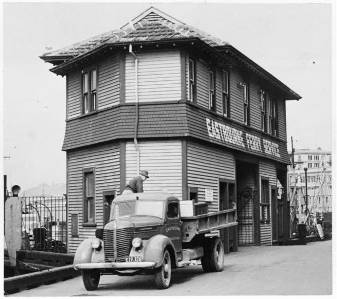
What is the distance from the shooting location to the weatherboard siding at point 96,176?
21.2 m

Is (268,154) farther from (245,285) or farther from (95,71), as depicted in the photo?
(245,285)

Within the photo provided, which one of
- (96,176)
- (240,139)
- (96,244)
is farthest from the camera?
(240,139)

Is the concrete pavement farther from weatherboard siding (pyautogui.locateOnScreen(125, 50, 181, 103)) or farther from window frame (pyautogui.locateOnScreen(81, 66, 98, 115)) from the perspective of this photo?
window frame (pyautogui.locateOnScreen(81, 66, 98, 115))

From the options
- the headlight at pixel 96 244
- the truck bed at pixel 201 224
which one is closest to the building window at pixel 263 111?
the truck bed at pixel 201 224

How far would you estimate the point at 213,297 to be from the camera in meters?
11.4

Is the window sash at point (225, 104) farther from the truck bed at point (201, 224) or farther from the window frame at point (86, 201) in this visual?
the truck bed at point (201, 224)

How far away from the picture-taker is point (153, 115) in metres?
20.6

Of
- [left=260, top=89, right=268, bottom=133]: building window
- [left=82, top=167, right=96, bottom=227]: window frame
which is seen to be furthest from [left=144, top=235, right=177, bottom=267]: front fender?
[left=260, top=89, right=268, bottom=133]: building window

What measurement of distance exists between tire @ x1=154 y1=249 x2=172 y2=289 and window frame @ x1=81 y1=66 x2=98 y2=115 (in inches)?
371

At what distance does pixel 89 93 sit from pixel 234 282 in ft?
35.3

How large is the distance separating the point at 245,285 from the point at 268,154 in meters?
16.2

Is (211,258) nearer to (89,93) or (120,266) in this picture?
(120,266)

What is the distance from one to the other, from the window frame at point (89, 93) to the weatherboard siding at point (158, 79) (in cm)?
211

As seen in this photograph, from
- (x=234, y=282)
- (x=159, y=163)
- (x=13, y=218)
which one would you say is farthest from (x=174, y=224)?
(x=159, y=163)
